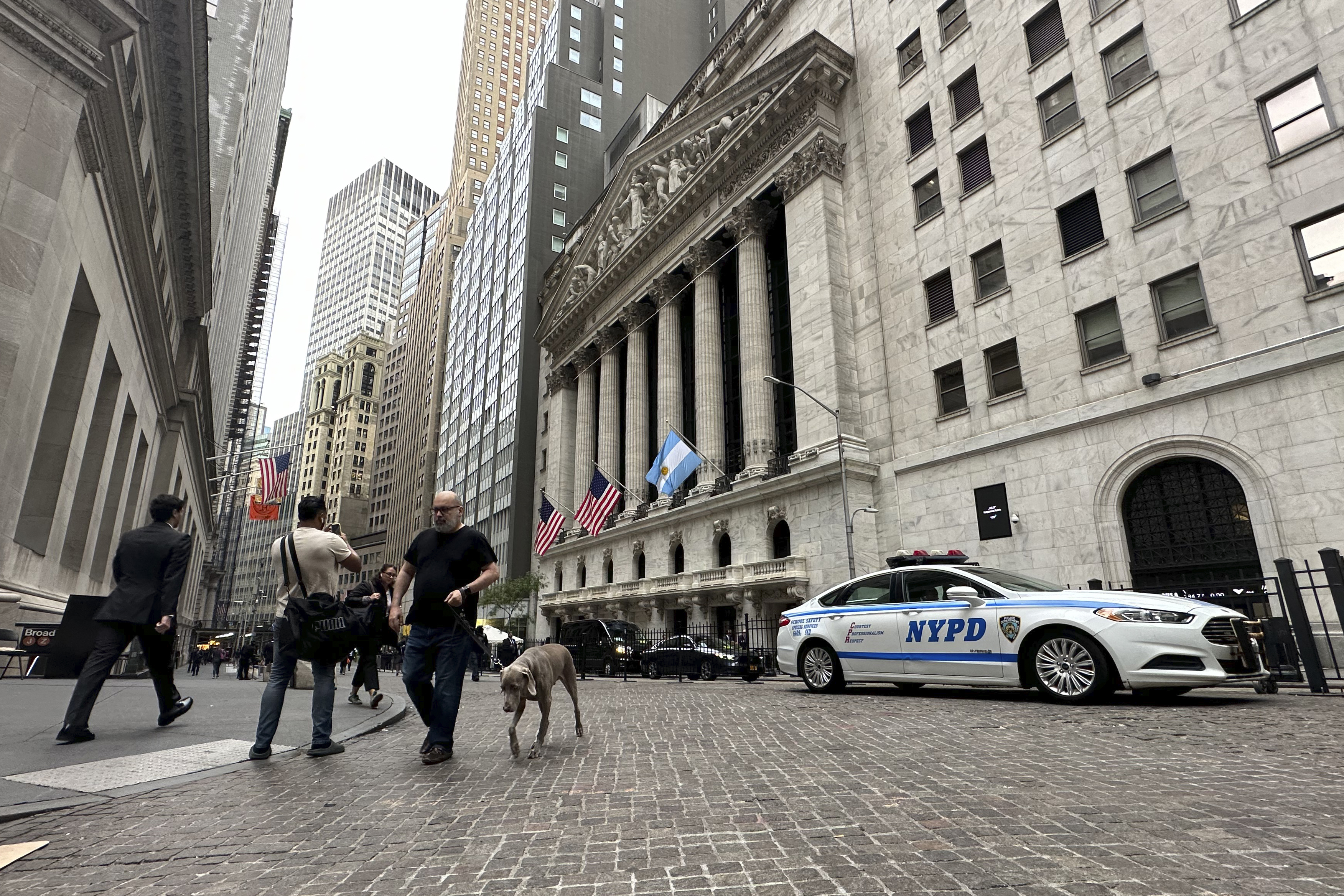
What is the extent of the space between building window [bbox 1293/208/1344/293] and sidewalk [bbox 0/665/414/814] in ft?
71.6

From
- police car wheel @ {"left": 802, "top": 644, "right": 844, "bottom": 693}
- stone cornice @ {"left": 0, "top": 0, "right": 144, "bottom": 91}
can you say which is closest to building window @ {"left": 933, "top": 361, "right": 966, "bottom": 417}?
police car wheel @ {"left": 802, "top": 644, "right": 844, "bottom": 693}

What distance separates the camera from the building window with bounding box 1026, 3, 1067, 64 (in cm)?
2344

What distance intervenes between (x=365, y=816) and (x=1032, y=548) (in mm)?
21736

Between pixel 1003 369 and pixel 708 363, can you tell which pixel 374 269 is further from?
pixel 1003 369

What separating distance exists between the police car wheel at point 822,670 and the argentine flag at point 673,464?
55.6 feet

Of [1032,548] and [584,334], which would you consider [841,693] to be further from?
[584,334]

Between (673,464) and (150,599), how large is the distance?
24.0 m

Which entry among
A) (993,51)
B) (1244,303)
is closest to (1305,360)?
(1244,303)

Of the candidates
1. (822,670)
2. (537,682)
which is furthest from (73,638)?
(822,670)

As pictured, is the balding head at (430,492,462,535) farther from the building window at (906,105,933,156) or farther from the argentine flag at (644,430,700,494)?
the building window at (906,105,933,156)

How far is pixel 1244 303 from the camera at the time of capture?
57.6 feet

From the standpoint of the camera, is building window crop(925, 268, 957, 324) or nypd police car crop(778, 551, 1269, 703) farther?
building window crop(925, 268, 957, 324)

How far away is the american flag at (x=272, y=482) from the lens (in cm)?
3388

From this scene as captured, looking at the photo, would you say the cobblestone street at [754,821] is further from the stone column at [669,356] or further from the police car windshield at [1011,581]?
the stone column at [669,356]
